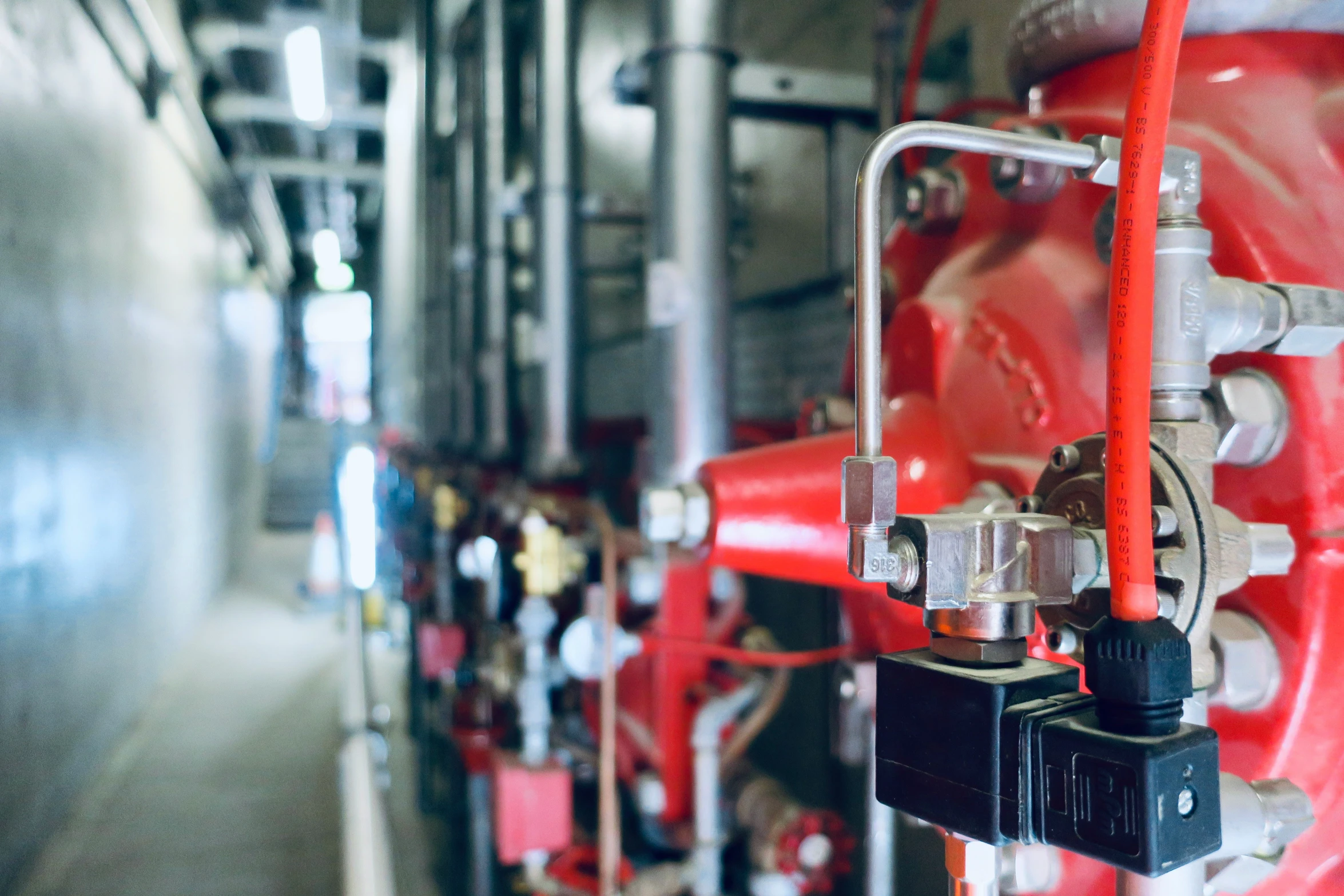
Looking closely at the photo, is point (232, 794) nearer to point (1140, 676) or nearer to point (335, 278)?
point (1140, 676)

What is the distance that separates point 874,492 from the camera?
0.41 meters

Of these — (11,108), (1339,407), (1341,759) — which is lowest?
(1341,759)

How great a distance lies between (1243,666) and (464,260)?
2.50m

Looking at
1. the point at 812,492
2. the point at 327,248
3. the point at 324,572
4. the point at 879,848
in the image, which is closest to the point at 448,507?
the point at 879,848

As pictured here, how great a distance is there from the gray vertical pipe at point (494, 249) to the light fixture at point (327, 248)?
9209 mm

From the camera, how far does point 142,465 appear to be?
333cm

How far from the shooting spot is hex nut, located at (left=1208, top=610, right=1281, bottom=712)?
50 cm

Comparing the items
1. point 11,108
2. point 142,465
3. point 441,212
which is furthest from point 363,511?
point 11,108

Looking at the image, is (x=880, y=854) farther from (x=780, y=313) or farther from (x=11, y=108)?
(x=11, y=108)

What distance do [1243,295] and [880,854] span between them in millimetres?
676

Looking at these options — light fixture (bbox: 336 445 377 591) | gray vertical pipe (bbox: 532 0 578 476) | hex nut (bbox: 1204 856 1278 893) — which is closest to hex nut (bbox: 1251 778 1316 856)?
hex nut (bbox: 1204 856 1278 893)

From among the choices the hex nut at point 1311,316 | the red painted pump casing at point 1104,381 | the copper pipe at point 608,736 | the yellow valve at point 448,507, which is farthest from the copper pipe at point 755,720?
the yellow valve at point 448,507

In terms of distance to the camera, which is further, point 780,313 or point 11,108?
point 11,108

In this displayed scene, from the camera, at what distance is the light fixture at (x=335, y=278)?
537 inches
